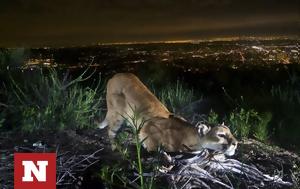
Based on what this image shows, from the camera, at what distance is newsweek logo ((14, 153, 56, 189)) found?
212cm

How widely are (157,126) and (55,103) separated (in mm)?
569

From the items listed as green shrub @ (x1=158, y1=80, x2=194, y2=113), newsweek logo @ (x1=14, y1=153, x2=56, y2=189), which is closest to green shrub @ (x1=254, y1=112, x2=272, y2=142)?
green shrub @ (x1=158, y1=80, x2=194, y2=113)

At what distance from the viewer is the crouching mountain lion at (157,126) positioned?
2.14 metres

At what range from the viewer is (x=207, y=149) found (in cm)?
214

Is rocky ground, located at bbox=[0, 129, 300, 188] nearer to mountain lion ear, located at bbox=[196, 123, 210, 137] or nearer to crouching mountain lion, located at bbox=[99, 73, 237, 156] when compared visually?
crouching mountain lion, located at bbox=[99, 73, 237, 156]

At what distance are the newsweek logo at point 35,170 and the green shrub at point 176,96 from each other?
0.67 m

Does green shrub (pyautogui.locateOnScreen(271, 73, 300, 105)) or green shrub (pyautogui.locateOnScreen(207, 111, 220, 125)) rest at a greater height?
green shrub (pyautogui.locateOnScreen(271, 73, 300, 105))

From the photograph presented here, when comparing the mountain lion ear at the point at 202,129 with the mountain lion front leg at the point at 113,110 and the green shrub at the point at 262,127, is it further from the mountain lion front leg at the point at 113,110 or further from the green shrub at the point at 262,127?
the mountain lion front leg at the point at 113,110

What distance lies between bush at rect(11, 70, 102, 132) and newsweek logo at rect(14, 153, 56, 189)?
0.15 meters

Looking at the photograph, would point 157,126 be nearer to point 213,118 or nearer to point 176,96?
point 176,96

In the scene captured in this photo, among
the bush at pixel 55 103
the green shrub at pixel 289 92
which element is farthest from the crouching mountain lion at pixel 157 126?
the green shrub at pixel 289 92

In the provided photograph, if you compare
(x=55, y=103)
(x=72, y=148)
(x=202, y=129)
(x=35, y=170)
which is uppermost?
(x=55, y=103)

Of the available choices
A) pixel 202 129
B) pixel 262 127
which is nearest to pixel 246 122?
pixel 262 127

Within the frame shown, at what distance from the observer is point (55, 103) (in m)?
2.15
